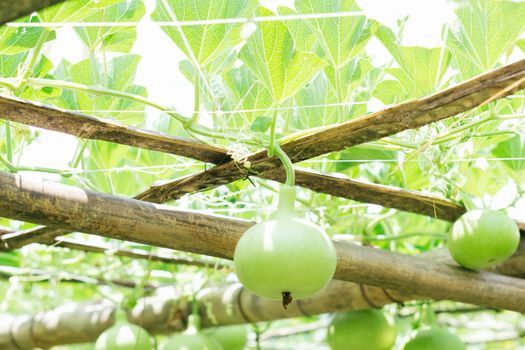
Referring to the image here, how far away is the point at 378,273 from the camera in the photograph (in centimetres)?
121

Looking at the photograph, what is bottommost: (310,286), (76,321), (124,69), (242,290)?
(76,321)

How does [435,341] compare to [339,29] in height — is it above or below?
below

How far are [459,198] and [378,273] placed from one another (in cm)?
23

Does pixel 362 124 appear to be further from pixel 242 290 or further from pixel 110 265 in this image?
pixel 110 265

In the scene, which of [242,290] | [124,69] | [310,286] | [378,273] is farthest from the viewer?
[242,290]

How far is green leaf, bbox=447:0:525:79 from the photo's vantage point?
2.96 ft

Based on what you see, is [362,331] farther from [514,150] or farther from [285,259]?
[285,259]

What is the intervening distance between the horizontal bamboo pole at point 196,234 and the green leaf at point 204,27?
0.24m

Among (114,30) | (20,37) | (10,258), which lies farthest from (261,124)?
(10,258)

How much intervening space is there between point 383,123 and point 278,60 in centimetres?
16

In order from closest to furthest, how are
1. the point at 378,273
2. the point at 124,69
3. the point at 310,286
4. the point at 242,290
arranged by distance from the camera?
the point at 310,286, the point at 124,69, the point at 378,273, the point at 242,290

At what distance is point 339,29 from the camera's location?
3.00ft

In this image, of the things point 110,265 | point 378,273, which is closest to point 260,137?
point 378,273

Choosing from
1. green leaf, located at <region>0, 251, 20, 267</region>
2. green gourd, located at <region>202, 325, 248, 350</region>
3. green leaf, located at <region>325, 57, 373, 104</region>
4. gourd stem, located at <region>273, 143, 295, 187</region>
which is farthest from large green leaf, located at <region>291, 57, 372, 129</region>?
green leaf, located at <region>0, 251, 20, 267</region>
